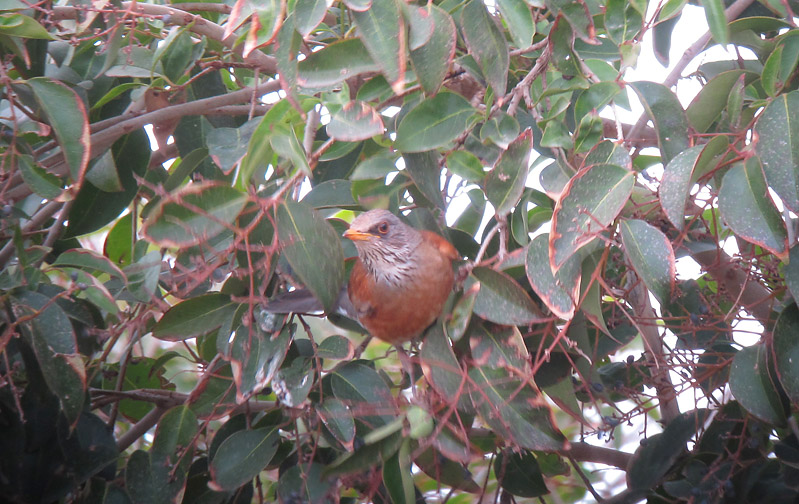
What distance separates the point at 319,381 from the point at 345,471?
0.22 meters

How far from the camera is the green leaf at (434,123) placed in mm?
1452

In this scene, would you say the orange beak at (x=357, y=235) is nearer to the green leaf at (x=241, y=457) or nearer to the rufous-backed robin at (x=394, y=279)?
the rufous-backed robin at (x=394, y=279)

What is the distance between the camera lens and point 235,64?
74.3 inches

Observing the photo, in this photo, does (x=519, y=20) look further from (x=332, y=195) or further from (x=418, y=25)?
(x=332, y=195)

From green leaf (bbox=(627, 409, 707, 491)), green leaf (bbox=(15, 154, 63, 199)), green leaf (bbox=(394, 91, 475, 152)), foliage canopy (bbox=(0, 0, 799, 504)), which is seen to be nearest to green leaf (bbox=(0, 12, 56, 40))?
foliage canopy (bbox=(0, 0, 799, 504))

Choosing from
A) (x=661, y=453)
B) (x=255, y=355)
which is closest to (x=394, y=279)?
(x=255, y=355)

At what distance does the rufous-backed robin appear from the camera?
165cm

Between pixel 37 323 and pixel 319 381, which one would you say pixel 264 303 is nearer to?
pixel 319 381

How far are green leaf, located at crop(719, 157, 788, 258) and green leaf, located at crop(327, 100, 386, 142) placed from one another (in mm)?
670

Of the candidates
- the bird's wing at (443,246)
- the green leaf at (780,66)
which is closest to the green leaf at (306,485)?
the bird's wing at (443,246)

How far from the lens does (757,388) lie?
4.83ft

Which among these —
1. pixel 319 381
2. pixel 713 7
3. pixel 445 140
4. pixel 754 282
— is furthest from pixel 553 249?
pixel 754 282

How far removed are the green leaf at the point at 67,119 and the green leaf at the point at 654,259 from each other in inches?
45.7

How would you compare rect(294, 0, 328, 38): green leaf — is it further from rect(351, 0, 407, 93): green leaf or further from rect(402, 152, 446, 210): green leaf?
rect(402, 152, 446, 210): green leaf
